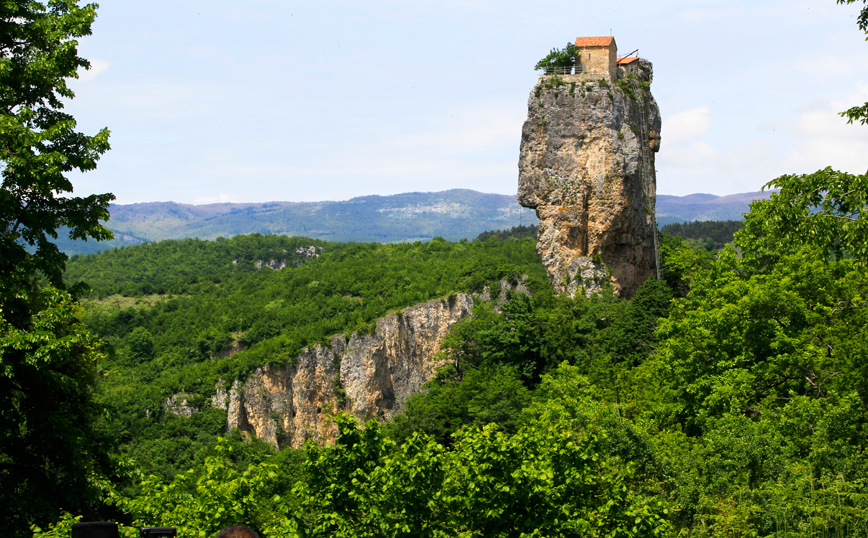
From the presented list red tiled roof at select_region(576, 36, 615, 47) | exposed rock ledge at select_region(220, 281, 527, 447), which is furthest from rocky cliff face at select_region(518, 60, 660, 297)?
exposed rock ledge at select_region(220, 281, 527, 447)

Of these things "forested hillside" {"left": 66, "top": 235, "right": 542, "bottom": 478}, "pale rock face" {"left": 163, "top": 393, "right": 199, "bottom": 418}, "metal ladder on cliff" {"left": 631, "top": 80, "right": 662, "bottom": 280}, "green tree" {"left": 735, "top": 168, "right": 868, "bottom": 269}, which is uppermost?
"metal ladder on cliff" {"left": 631, "top": 80, "right": 662, "bottom": 280}

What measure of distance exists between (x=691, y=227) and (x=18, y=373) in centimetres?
15942

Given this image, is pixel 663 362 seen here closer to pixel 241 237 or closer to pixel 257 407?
pixel 257 407

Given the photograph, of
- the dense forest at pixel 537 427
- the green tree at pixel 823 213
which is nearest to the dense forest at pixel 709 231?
the dense forest at pixel 537 427

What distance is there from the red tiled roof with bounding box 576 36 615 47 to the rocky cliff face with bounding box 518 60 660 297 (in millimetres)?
2165

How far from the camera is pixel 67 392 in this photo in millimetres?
16422

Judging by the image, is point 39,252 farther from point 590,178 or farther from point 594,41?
point 594,41

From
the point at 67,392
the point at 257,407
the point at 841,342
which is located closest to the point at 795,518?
the point at 841,342

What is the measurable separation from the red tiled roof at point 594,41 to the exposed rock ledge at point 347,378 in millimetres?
18776

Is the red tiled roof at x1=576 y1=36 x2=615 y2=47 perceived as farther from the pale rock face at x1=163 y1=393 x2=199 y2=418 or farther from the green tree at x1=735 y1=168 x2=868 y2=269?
the green tree at x1=735 y1=168 x2=868 y2=269

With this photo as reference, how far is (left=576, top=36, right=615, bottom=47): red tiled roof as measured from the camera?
148 feet

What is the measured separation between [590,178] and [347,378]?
73.6ft

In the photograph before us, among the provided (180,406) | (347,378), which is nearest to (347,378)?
(347,378)

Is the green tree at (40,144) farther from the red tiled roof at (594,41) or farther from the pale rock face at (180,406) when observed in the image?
the pale rock face at (180,406)
